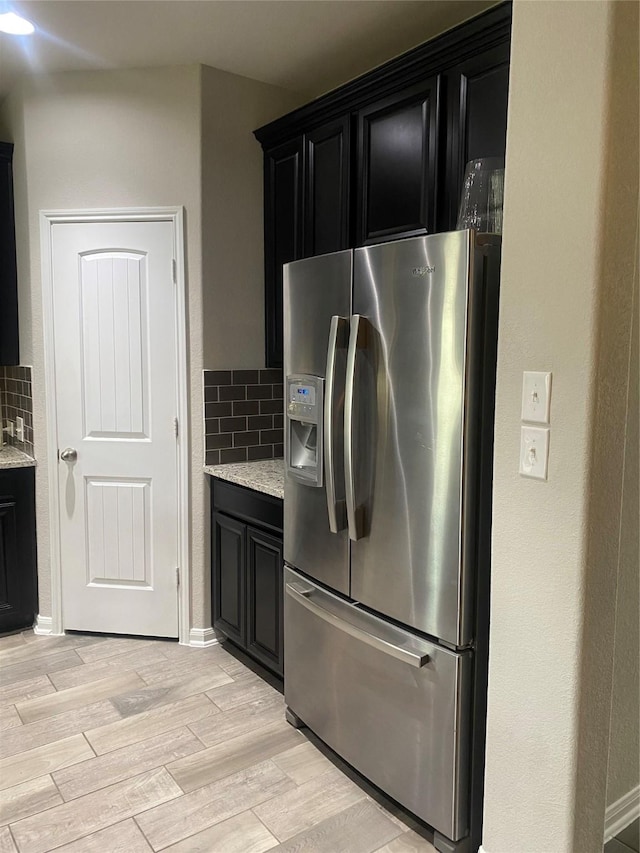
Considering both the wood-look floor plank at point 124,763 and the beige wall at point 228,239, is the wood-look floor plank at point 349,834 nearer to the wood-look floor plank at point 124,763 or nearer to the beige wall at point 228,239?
the wood-look floor plank at point 124,763

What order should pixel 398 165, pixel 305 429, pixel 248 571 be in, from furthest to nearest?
pixel 248 571 → pixel 398 165 → pixel 305 429

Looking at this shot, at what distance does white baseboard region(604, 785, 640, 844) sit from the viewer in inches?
77.7

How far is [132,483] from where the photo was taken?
10.8 ft

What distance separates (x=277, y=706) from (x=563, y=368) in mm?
1928

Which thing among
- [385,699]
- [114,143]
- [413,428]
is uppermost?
[114,143]

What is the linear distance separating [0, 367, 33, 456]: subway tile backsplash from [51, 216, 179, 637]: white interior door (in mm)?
253

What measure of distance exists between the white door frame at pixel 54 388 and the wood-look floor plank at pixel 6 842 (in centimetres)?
134

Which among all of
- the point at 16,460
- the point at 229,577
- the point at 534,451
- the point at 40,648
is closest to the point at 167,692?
the point at 229,577

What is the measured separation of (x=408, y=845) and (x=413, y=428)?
124cm

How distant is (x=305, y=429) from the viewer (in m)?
2.38

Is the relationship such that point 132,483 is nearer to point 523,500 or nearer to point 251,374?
point 251,374

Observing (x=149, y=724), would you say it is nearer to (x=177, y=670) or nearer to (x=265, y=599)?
(x=177, y=670)

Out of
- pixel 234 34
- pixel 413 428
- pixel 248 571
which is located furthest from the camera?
pixel 248 571

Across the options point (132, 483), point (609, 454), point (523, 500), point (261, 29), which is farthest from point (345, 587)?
point (261, 29)
